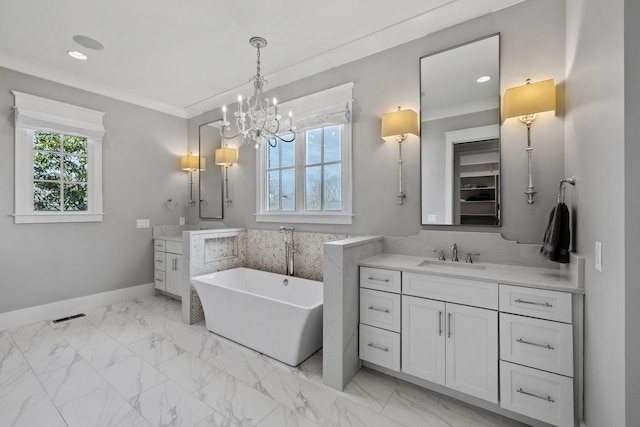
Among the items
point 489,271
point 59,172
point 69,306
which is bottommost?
point 69,306

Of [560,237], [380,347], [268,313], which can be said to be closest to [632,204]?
[560,237]

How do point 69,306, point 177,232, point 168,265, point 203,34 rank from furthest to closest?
point 177,232, point 168,265, point 69,306, point 203,34

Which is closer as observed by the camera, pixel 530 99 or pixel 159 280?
pixel 530 99

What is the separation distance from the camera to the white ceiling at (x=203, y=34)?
2186 millimetres

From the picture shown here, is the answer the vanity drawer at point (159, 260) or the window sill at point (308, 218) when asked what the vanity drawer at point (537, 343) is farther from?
the vanity drawer at point (159, 260)

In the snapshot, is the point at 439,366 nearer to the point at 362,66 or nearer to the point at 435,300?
the point at 435,300

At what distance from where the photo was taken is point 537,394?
1512 mm

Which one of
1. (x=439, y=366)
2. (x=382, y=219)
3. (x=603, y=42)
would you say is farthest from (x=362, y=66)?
(x=439, y=366)

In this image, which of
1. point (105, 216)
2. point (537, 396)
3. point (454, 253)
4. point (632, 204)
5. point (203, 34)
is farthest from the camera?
point (105, 216)

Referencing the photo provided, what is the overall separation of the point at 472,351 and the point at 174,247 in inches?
137

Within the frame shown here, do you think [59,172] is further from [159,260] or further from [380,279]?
[380,279]

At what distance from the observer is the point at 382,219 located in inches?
102

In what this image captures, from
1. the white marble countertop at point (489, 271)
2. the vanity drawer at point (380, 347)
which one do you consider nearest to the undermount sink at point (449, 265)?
the white marble countertop at point (489, 271)

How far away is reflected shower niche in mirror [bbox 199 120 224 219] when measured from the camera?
13.2ft
